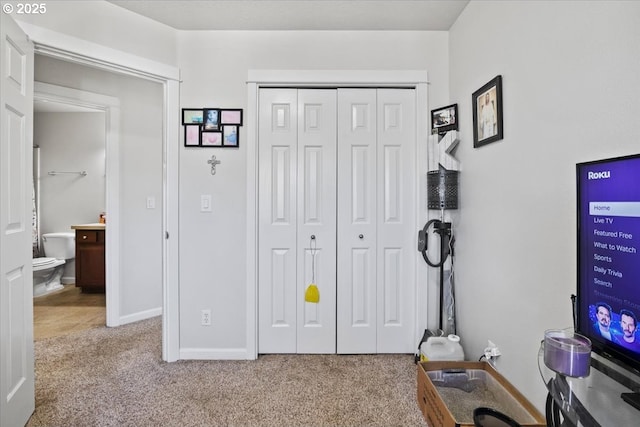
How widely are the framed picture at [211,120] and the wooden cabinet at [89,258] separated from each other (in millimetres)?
2535

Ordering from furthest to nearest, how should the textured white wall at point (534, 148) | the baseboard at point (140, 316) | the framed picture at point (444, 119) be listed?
the baseboard at point (140, 316) < the framed picture at point (444, 119) < the textured white wall at point (534, 148)

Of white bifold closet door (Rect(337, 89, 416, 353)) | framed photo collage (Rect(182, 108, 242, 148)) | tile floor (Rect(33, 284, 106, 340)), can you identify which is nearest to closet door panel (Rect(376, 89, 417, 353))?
white bifold closet door (Rect(337, 89, 416, 353))

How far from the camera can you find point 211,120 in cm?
225

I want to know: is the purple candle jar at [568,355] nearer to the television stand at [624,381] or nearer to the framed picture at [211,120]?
the television stand at [624,381]

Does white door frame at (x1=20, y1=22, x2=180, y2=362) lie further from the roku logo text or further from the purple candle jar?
the roku logo text

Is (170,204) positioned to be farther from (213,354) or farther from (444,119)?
(444,119)

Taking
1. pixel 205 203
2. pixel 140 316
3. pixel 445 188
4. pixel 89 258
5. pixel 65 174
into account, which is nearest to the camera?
pixel 445 188

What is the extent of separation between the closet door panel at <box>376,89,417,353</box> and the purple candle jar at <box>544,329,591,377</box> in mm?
1444

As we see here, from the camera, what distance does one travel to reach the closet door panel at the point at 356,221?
2.31 metres

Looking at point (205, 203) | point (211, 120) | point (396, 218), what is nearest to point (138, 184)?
point (205, 203)

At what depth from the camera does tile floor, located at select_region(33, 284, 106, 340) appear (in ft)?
9.19

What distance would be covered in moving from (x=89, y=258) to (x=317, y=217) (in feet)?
10.5

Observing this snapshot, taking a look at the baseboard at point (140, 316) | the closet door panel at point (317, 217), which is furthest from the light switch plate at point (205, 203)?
the baseboard at point (140, 316)

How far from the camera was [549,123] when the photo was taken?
1.28 metres
